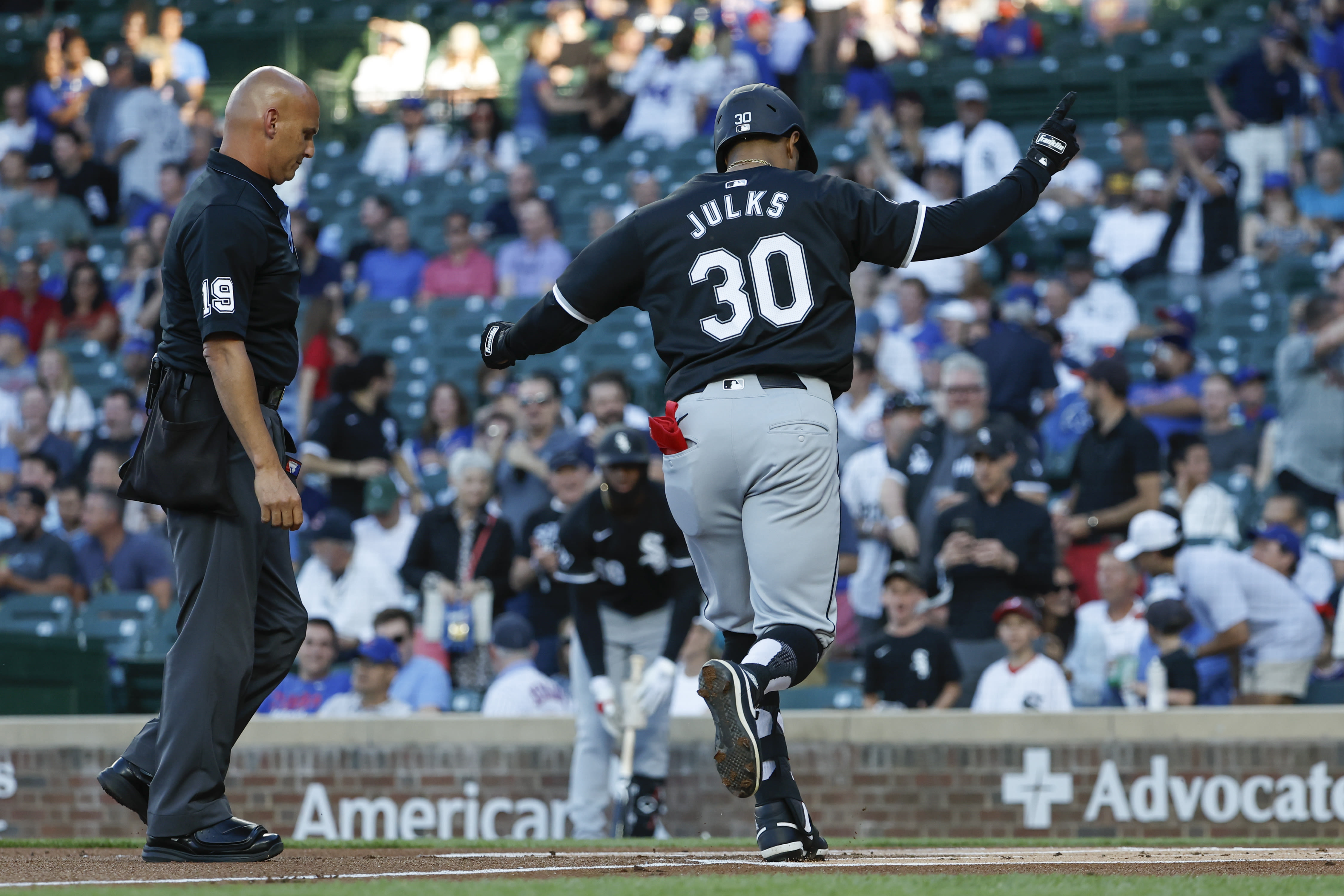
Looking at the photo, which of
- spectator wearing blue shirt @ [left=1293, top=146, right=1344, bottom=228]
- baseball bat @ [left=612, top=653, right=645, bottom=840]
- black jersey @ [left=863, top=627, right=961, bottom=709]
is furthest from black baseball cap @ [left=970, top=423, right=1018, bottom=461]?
spectator wearing blue shirt @ [left=1293, top=146, right=1344, bottom=228]

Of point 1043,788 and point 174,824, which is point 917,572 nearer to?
point 1043,788

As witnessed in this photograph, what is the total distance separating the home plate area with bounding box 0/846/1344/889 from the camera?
3.95m

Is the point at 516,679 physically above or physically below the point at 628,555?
below

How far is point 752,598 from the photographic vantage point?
452 cm

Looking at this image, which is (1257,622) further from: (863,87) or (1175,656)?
(863,87)

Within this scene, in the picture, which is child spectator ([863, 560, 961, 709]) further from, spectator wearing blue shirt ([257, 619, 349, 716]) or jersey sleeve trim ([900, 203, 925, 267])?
jersey sleeve trim ([900, 203, 925, 267])

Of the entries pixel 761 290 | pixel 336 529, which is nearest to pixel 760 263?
pixel 761 290

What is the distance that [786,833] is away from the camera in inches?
174

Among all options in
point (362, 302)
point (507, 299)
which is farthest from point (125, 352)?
point (507, 299)

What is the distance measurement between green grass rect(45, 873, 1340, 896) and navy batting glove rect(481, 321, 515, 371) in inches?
64.7

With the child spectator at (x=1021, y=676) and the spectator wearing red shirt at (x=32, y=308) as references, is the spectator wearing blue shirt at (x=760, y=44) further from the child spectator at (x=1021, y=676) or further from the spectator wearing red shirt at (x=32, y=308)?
the child spectator at (x=1021, y=676)

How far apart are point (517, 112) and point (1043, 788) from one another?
9923 mm

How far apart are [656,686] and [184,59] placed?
448 inches

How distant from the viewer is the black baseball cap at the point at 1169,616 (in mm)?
8078
